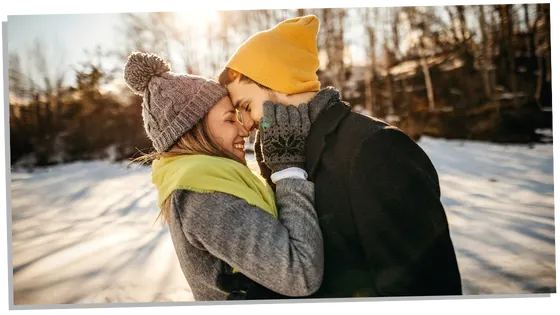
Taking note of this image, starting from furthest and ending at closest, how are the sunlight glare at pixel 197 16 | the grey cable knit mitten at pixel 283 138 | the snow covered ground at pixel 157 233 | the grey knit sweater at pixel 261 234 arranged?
the sunlight glare at pixel 197 16, the snow covered ground at pixel 157 233, the grey cable knit mitten at pixel 283 138, the grey knit sweater at pixel 261 234

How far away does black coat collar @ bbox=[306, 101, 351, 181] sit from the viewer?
168 cm

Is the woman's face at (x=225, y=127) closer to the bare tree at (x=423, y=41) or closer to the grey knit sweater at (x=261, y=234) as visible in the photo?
the grey knit sweater at (x=261, y=234)

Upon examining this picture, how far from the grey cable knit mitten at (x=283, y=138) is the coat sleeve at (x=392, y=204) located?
0.20m

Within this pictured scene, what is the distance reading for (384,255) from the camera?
64.1 inches

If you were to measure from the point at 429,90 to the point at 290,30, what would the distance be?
4.05 ft

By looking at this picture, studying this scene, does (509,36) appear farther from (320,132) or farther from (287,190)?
(287,190)

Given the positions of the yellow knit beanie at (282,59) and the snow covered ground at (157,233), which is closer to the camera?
the yellow knit beanie at (282,59)

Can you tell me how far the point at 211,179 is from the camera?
5.20 feet

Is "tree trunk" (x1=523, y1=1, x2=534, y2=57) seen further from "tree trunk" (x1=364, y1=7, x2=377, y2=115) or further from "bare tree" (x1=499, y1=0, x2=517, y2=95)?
"tree trunk" (x1=364, y1=7, x2=377, y2=115)

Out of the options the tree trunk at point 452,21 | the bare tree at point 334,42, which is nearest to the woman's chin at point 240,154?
the bare tree at point 334,42

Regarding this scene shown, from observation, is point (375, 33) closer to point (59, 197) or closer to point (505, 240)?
point (505, 240)

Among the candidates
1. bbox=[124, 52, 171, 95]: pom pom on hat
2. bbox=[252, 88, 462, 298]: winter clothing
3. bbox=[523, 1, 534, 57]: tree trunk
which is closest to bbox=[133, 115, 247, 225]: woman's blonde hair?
bbox=[124, 52, 171, 95]: pom pom on hat

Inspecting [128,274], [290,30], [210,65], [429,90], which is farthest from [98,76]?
[429,90]

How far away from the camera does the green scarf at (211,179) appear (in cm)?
158
